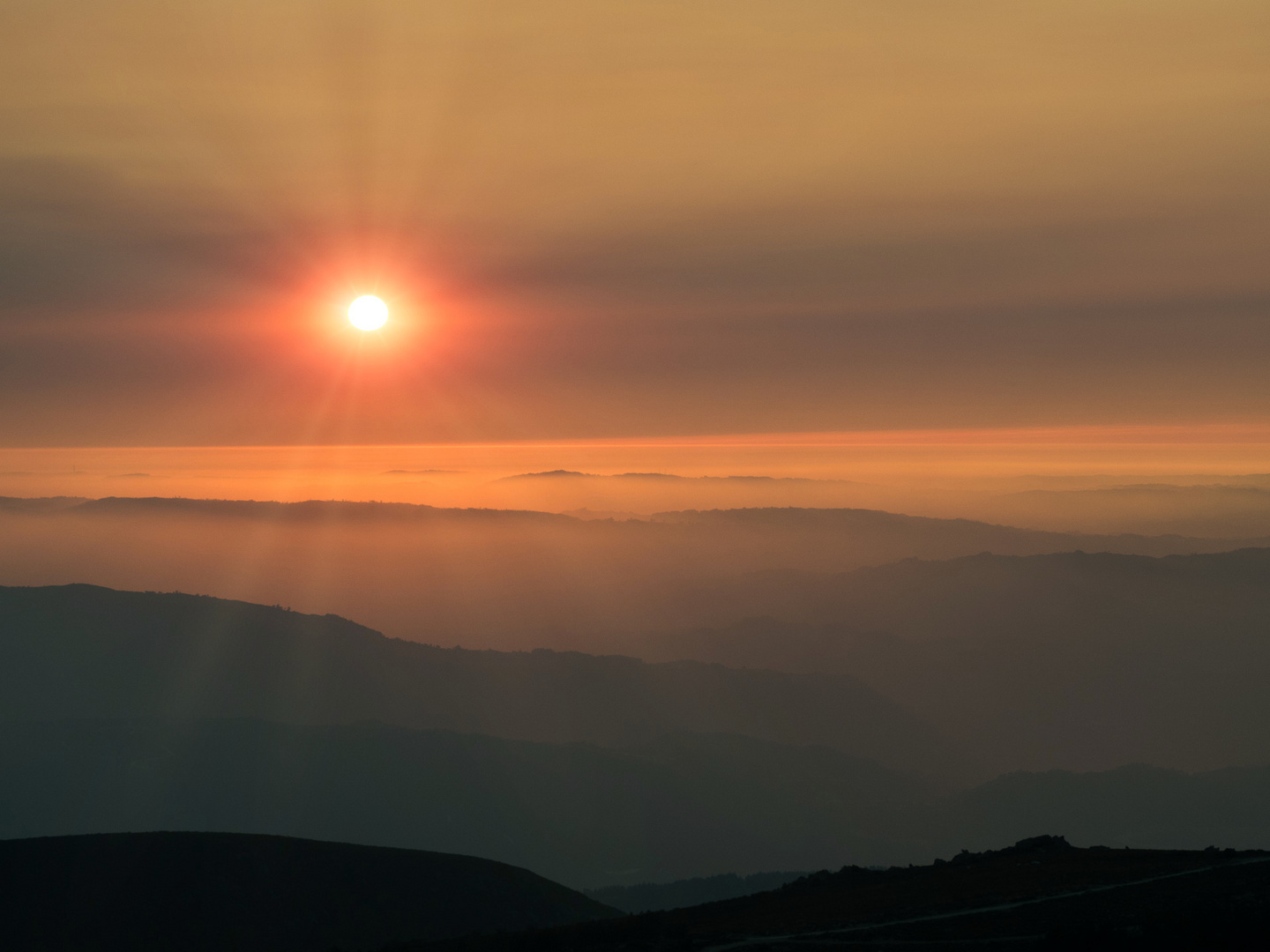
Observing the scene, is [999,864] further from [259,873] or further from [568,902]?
[259,873]

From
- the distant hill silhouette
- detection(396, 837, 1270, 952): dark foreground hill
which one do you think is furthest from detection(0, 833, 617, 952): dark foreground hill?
the distant hill silhouette

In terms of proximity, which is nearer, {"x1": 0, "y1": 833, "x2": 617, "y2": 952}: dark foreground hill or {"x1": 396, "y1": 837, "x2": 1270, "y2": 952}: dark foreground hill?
{"x1": 396, "y1": 837, "x2": 1270, "y2": 952}: dark foreground hill

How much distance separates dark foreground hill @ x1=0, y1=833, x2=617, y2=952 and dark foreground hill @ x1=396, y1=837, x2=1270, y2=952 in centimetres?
2039

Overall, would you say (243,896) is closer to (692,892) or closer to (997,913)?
(997,913)

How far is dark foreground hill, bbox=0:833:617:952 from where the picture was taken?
184ft

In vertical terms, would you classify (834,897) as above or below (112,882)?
below

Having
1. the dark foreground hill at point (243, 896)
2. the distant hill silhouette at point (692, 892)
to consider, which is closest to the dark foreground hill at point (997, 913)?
the dark foreground hill at point (243, 896)

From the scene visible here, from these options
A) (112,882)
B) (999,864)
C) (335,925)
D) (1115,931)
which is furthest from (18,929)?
(1115,931)

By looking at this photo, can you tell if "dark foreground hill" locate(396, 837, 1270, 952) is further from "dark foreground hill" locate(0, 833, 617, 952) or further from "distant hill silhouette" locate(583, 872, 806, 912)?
"distant hill silhouette" locate(583, 872, 806, 912)

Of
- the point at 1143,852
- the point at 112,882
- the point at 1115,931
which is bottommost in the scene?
the point at 1115,931

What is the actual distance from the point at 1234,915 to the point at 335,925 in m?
49.9

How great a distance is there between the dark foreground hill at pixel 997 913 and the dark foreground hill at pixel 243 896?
20387 mm

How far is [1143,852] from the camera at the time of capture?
42.9 metres

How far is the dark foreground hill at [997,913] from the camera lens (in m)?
25.3
